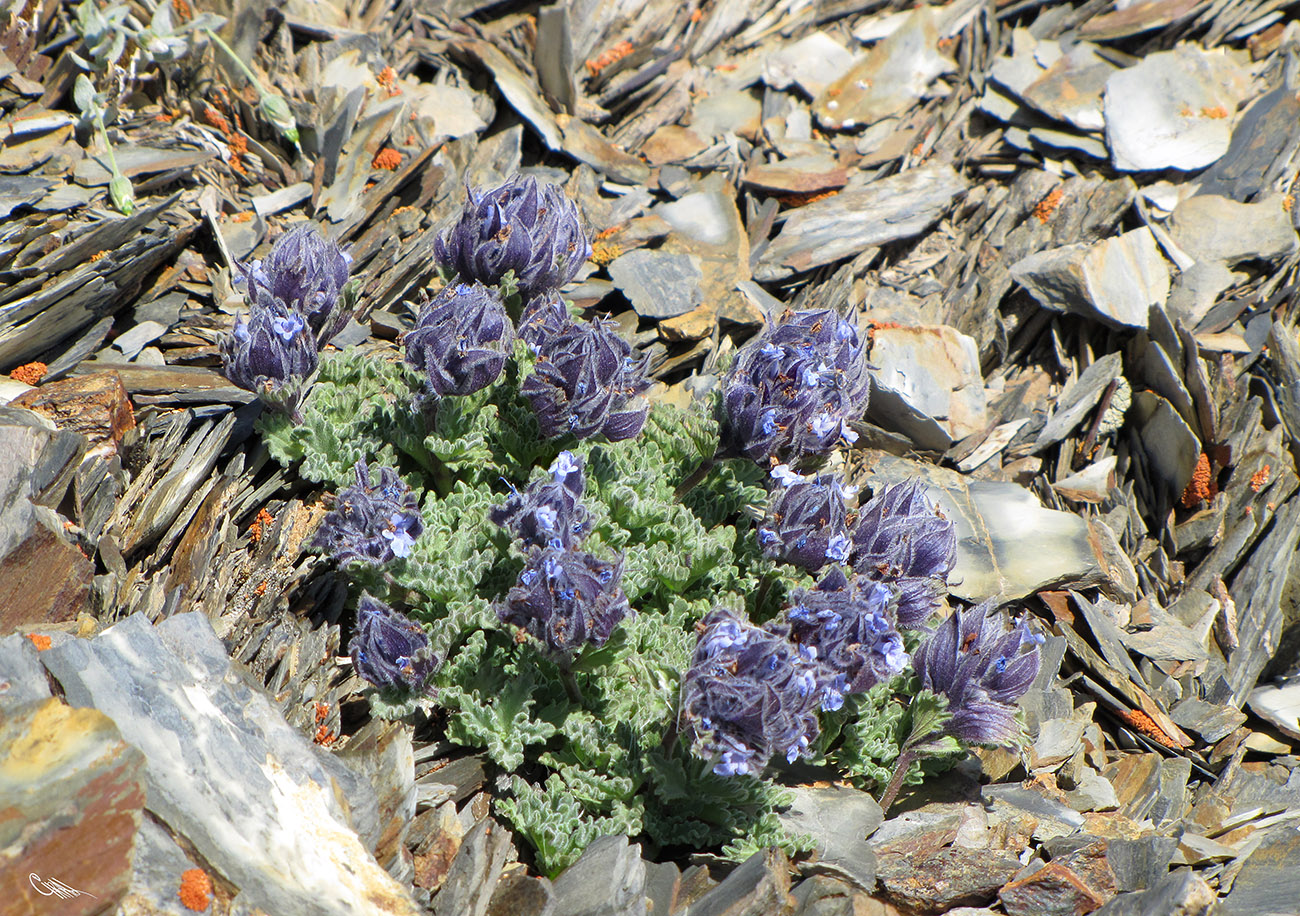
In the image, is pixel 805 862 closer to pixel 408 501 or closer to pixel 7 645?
pixel 408 501

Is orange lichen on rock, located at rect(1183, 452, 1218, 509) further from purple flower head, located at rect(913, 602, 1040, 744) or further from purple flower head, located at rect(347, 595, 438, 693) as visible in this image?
purple flower head, located at rect(347, 595, 438, 693)

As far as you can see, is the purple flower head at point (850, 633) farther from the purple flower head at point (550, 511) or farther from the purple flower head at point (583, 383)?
the purple flower head at point (583, 383)

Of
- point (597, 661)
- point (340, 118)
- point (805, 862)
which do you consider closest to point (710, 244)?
point (340, 118)

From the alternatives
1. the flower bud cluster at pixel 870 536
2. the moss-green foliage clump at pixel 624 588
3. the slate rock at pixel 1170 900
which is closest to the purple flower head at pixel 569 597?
the moss-green foliage clump at pixel 624 588

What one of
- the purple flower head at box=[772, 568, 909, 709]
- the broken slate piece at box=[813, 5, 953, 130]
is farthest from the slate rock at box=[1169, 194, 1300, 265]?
the purple flower head at box=[772, 568, 909, 709]

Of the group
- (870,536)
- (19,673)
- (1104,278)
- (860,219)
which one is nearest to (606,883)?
(870,536)

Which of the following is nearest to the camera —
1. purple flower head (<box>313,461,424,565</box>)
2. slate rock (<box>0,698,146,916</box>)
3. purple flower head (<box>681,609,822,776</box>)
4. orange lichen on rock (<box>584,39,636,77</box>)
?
slate rock (<box>0,698,146,916</box>)

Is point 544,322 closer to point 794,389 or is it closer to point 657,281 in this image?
point 794,389
